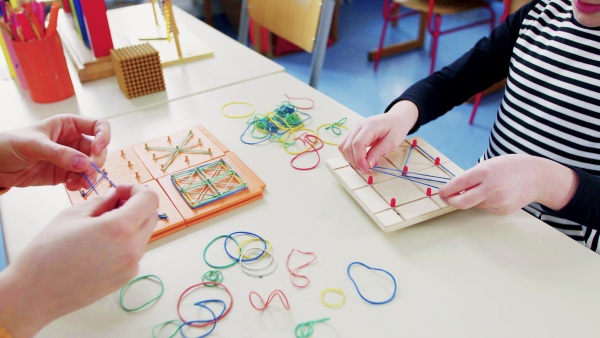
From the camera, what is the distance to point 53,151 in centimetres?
73

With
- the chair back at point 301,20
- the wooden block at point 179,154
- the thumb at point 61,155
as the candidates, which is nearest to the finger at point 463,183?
the wooden block at point 179,154

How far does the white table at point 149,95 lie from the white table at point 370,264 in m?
0.33

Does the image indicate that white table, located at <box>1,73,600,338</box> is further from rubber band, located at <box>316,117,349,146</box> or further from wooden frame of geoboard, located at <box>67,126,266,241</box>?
rubber band, located at <box>316,117,349,146</box>

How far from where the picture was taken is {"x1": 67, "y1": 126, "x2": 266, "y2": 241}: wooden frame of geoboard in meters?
0.76

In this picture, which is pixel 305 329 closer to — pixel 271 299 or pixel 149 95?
pixel 271 299

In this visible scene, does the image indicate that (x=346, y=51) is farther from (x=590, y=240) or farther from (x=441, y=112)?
(x=590, y=240)

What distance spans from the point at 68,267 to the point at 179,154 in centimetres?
41

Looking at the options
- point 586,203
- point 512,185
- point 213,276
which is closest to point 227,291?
point 213,276

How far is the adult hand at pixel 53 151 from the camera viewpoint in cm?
73

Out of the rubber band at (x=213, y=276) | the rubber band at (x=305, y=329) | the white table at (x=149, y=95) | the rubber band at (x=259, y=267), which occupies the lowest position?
the white table at (x=149, y=95)

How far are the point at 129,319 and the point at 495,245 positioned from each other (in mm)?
519

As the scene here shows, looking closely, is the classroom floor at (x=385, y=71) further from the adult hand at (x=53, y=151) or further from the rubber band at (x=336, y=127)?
the adult hand at (x=53, y=151)

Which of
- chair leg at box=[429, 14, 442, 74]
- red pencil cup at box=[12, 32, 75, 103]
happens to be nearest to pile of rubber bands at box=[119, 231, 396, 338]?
red pencil cup at box=[12, 32, 75, 103]

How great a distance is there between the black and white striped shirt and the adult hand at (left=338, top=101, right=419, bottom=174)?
0.31 feet
